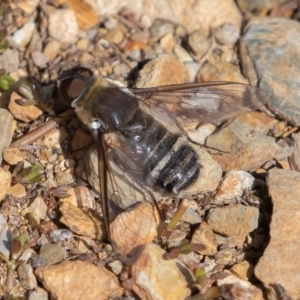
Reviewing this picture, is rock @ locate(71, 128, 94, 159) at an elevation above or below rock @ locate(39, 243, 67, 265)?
above

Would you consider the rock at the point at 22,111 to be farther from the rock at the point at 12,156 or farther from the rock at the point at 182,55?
the rock at the point at 182,55

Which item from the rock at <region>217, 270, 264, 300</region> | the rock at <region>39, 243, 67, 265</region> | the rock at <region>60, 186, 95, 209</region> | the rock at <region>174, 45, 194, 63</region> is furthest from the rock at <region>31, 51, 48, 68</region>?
the rock at <region>217, 270, 264, 300</region>

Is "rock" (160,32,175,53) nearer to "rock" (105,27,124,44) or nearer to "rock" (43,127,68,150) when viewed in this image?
"rock" (105,27,124,44)

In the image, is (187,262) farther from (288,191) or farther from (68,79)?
(68,79)

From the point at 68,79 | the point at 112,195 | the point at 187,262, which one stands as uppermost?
the point at 68,79

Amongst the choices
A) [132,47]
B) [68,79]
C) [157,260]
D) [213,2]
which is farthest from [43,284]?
[213,2]

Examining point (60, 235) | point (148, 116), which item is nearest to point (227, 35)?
point (148, 116)

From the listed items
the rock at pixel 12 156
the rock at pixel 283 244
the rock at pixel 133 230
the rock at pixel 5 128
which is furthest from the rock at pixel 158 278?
the rock at pixel 5 128

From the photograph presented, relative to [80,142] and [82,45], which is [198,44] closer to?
[82,45]
